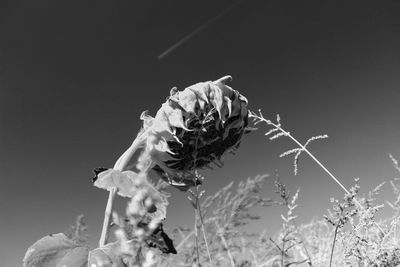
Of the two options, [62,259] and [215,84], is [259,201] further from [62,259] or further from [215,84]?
Result: [62,259]

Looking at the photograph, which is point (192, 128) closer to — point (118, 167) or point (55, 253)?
point (118, 167)

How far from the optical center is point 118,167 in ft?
3.17

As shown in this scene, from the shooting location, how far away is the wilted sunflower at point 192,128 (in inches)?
38.5

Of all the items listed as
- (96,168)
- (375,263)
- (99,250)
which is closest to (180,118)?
(96,168)

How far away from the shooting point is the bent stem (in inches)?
33.5

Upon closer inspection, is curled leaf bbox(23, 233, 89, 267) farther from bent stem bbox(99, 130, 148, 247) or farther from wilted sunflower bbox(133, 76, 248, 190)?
wilted sunflower bbox(133, 76, 248, 190)

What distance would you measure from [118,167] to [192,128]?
18cm

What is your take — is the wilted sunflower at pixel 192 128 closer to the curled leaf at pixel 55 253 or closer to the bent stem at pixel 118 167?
the bent stem at pixel 118 167

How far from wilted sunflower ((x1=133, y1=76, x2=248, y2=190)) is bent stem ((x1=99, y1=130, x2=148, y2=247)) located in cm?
1

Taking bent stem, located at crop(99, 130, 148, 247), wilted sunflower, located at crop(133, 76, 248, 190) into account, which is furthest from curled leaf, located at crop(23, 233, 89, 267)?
wilted sunflower, located at crop(133, 76, 248, 190)

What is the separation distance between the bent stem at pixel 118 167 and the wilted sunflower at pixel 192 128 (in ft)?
0.03

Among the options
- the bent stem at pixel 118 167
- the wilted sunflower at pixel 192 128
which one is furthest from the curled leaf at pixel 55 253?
the wilted sunflower at pixel 192 128

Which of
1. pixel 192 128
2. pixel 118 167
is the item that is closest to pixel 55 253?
pixel 118 167

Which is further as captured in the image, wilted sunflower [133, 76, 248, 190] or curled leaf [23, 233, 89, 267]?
wilted sunflower [133, 76, 248, 190]
